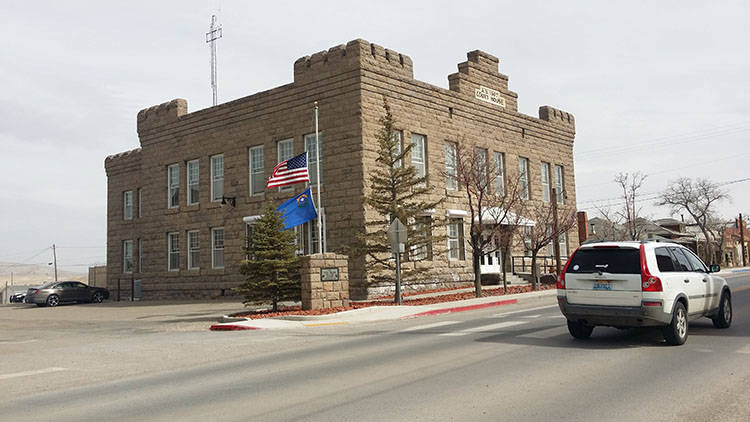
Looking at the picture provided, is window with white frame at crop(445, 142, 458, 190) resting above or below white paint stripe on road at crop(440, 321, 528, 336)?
above

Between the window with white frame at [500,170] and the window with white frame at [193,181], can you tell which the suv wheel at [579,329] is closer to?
the window with white frame at [500,170]

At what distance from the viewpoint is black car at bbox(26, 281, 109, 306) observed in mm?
34781

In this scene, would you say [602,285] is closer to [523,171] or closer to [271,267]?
[271,267]

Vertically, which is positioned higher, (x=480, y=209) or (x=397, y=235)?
(x=480, y=209)

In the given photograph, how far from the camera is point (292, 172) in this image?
22672 mm

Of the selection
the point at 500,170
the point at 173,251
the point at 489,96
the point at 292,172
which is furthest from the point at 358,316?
the point at 173,251

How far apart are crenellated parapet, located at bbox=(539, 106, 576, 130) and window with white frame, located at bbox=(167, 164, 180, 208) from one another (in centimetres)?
2089

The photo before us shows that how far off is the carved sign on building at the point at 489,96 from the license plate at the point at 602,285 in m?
21.9

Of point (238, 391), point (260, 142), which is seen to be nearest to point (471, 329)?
point (238, 391)

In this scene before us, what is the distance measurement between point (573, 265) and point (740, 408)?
16.1 ft

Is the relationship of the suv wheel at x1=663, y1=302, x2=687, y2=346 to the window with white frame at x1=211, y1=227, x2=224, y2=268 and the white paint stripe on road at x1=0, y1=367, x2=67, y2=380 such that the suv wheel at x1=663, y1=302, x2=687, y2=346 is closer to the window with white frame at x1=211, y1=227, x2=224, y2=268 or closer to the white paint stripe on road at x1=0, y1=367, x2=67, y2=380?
the white paint stripe on road at x1=0, y1=367, x2=67, y2=380

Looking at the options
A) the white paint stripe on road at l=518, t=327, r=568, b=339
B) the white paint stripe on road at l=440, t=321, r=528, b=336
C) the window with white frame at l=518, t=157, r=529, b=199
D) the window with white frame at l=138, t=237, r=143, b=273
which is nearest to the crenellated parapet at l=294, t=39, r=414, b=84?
the window with white frame at l=518, t=157, r=529, b=199

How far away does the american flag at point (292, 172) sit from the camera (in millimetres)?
22453

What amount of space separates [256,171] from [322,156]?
4.34 metres
